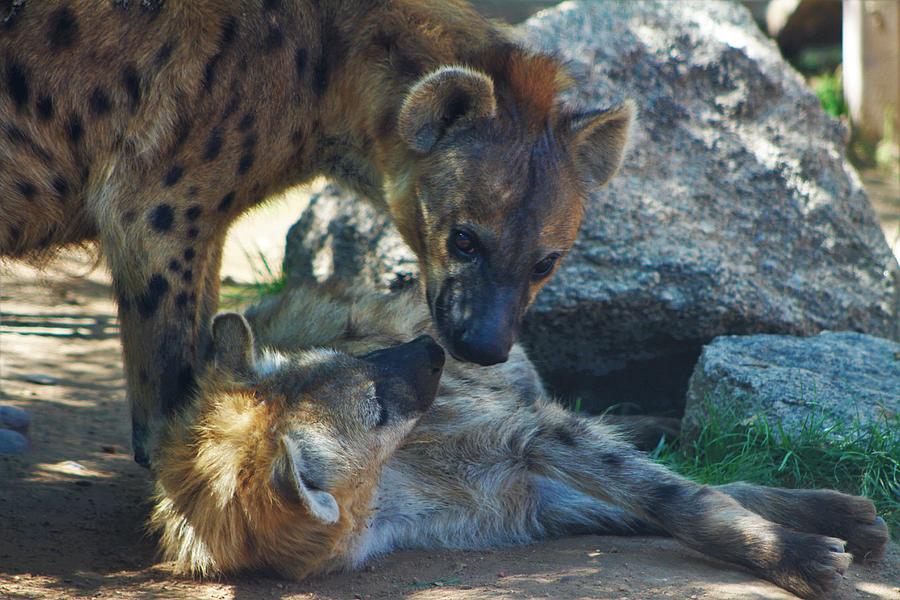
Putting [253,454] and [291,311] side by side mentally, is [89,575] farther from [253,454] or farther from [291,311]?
[291,311]

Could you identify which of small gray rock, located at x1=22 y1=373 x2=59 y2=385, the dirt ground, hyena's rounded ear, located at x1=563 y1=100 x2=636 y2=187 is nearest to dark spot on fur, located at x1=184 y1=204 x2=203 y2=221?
the dirt ground

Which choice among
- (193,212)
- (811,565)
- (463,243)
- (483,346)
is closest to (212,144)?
(193,212)

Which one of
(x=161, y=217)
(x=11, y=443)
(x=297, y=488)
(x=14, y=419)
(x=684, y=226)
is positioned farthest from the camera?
(x=684, y=226)

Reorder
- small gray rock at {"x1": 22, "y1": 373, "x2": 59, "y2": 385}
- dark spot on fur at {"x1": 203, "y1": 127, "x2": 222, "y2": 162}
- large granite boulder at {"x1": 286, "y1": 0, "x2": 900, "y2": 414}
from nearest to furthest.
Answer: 1. dark spot on fur at {"x1": 203, "y1": 127, "x2": 222, "y2": 162}
2. large granite boulder at {"x1": 286, "y1": 0, "x2": 900, "y2": 414}
3. small gray rock at {"x1": 22, "y1": 373, "x2": 59, "y2": 385}

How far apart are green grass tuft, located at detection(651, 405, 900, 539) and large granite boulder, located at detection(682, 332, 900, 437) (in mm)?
40

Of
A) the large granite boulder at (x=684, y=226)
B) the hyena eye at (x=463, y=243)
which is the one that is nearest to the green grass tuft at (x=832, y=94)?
the large granite boulder at (x=684, y=226)

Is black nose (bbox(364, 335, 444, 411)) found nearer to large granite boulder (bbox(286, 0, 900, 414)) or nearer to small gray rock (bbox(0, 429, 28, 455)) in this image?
large granite boulder (bbox(286, 0, 900, 414))

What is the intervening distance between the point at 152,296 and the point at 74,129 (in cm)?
54

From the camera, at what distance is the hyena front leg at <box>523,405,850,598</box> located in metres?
2.83

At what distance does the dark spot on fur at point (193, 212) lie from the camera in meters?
3.18

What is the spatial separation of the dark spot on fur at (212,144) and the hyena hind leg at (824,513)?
181 cm

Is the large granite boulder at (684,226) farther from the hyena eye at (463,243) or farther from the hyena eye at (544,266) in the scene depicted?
the hyena eye at (463,243)

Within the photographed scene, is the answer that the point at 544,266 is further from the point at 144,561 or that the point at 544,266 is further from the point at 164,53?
the point at 144,561

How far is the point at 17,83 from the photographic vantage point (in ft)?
10.1
